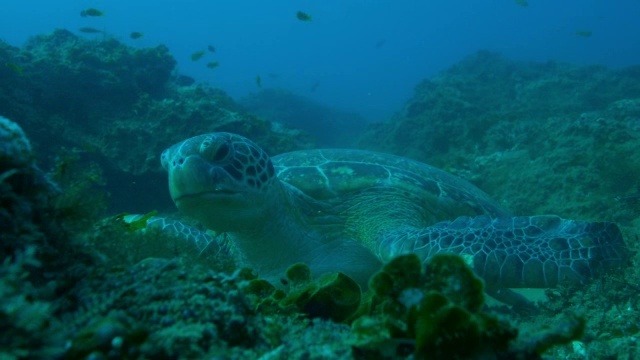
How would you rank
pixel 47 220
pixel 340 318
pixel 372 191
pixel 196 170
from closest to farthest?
pixel 47 220
pixel 340 318
pixel 196 170
pixel 372 191

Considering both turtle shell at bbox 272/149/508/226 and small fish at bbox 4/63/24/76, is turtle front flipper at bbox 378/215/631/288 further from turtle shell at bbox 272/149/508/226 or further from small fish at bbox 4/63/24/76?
small fish at bbox 4/63/24/76

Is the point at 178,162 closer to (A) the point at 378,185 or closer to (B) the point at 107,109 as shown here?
(A) the point at 378,185

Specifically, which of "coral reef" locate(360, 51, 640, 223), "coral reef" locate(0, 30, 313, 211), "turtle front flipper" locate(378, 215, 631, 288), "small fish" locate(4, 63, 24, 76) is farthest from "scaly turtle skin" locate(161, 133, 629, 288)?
"small fish" locate(4, 63, 24, 76)

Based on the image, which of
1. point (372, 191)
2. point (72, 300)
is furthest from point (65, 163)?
point (372, 191)

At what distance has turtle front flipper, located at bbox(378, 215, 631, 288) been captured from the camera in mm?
2506

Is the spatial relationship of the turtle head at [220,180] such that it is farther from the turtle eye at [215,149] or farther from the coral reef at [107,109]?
the coral reef at [107,109]

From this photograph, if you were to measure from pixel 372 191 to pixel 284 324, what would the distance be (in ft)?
8.93

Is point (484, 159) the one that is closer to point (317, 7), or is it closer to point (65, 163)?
point (65, 163)

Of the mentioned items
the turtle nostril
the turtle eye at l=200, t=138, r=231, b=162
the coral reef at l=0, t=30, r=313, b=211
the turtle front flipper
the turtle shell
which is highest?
the coral reef at l=0, t=30, r=313, b=211

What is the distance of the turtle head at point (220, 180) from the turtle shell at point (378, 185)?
2.93 feet

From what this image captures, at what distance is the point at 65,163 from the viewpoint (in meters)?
1.38

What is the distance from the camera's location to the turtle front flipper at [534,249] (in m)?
2.51

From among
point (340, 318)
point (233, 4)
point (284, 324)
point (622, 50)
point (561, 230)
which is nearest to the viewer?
point (284, 324)

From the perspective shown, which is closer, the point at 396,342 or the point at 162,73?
the point at 396,342
